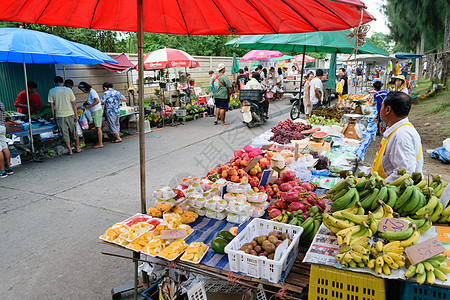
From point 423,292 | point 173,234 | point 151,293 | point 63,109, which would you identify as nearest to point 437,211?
point 423,292

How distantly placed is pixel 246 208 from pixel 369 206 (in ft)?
3.76

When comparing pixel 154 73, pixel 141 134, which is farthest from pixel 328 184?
pixel 154 73

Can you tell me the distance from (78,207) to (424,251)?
5.17 metres

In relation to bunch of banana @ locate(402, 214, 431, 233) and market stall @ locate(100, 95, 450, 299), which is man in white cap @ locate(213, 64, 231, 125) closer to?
market stall @ locate(100, 95, 450, 299)

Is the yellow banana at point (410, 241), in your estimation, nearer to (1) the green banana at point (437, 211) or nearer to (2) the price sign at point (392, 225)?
(2) the price sign at point (392, 225)

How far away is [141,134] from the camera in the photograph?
3.21 metres

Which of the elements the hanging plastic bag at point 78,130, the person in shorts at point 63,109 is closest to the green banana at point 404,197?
the person in shorts at point 63,109

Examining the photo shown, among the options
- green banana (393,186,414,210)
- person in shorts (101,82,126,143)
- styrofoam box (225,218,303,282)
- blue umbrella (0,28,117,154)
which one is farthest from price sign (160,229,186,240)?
person in shorts (101,82,126,143)

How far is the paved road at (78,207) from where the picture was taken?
359cm

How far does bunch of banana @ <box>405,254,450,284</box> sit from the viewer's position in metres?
1.94

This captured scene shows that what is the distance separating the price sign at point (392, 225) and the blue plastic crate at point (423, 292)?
1.20 feet

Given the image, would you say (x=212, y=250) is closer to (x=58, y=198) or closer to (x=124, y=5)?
(x=124, y=5)

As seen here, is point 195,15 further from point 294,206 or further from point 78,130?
point 78,130

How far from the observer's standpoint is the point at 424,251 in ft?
6.53
